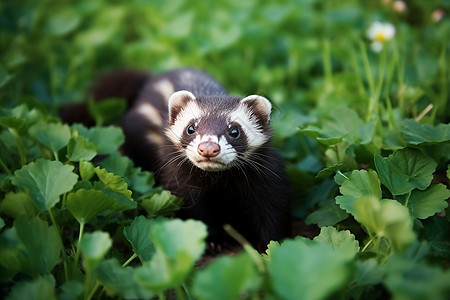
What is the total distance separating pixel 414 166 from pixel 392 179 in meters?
0.15

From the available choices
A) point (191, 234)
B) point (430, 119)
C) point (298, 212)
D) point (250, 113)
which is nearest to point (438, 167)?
point (430, 119)

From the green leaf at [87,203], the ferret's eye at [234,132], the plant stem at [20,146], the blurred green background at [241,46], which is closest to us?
the green leaf at [87,203]

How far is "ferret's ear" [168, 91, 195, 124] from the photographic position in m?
2.51

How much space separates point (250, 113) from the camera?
2.50m

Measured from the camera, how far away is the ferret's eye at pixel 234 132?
2373 mm

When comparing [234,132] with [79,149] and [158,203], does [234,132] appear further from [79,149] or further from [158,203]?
[79,149]

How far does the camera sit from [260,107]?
2.50 meters

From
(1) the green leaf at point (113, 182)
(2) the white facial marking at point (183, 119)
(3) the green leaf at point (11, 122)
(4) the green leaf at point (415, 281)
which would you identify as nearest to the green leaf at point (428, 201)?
(4) the green leaf at point (415, 281)

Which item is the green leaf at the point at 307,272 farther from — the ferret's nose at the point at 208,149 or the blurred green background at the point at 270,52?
the blurred green background at the point at 270,52

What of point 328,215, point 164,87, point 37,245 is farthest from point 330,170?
point 164,87

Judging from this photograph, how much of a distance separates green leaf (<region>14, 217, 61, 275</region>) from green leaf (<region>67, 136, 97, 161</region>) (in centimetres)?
48

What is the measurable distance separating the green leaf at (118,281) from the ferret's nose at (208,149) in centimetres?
64

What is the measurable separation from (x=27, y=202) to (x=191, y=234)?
2.62ft

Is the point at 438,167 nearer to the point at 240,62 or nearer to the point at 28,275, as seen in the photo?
the point at 28,275
